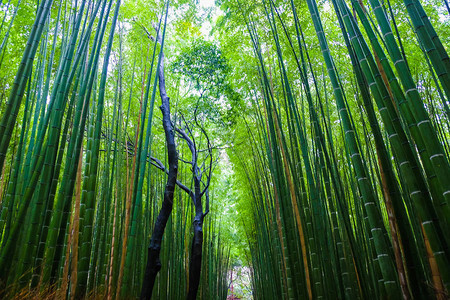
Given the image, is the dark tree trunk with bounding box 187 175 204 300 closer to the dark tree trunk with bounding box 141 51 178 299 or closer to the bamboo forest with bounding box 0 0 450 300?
the bamboo forest with bounding box 0 0 450 300

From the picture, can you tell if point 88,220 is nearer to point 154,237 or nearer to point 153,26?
point 154,237

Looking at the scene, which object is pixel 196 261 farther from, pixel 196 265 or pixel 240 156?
pixel 240 156

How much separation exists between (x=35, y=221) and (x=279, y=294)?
2.95 meters

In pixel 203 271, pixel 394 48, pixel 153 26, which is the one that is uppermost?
pixel 153 26

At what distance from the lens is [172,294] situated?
3.81 m

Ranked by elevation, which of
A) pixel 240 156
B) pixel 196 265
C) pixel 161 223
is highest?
pixel 240 156

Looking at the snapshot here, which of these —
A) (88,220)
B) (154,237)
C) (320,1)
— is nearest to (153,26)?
(320,1)

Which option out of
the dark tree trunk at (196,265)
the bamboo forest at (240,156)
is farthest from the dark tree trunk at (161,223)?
the dark tree trunk at (196,265)

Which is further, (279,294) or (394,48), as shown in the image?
(279,294)

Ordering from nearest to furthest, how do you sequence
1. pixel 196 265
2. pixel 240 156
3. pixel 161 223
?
pixel 161 223 → pixel 196 265 → pixel 240 156

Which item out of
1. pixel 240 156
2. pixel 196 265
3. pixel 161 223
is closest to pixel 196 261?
pixel 196 265

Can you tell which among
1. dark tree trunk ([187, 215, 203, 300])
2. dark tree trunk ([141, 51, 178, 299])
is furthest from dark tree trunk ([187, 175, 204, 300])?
dark tree trunk ([141, 51, 178, 299])

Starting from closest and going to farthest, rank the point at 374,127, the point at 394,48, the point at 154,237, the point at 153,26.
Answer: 1. the point at 394,48
2. the point at 374,127
3. the point at 154,237
4. the point at 153,26

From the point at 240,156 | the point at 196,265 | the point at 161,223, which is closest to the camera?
the point at 161,223
